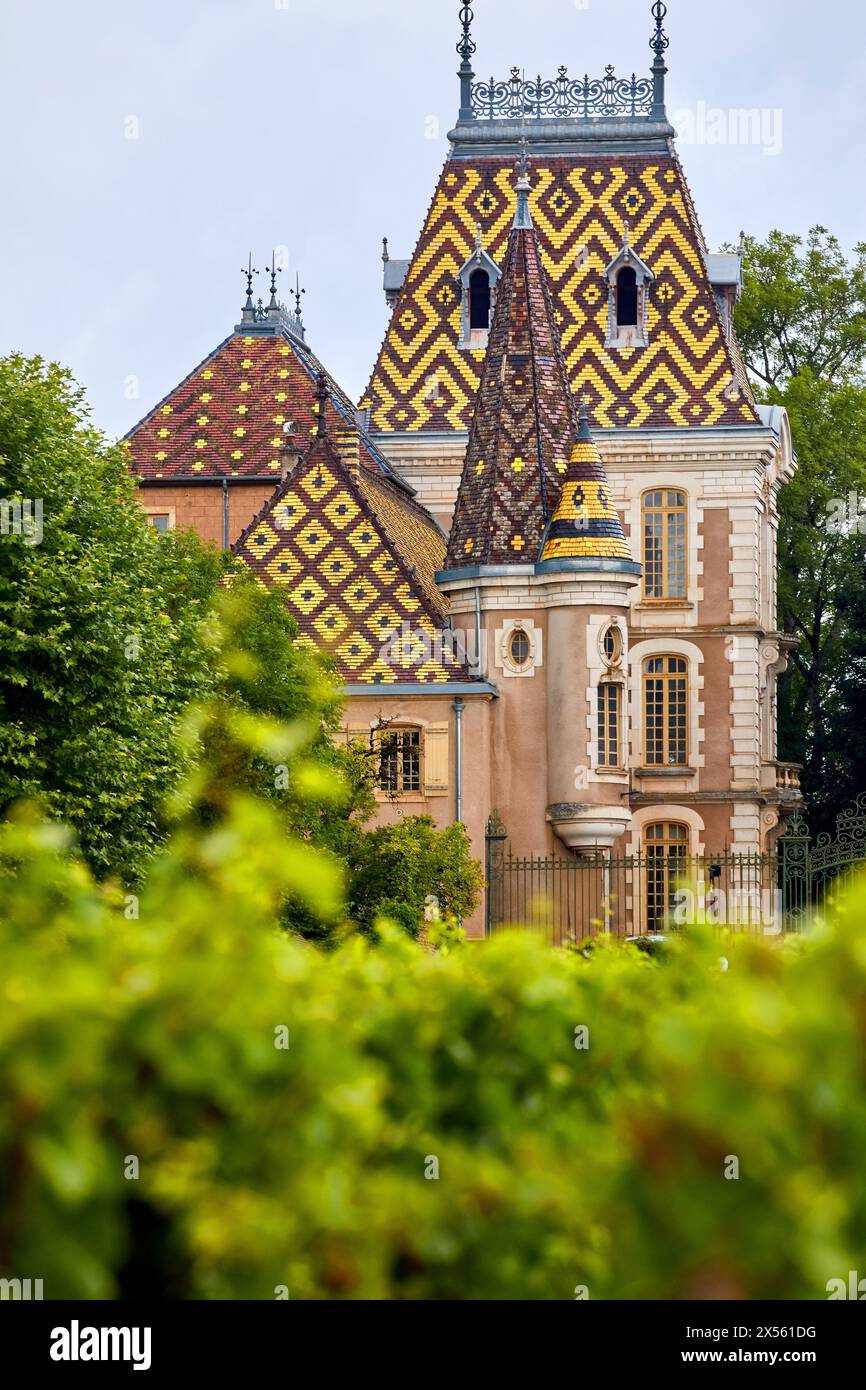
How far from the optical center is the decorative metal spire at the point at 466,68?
48188 mm

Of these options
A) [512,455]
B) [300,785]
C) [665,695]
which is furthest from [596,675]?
[300,785]

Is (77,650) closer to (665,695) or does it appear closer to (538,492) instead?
(538,492)

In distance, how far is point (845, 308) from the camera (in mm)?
57719

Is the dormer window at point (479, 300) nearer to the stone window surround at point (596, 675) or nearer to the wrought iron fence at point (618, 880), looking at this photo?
the stone window surround at point (596, 675)

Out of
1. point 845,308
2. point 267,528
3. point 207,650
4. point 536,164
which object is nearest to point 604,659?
point 267,528

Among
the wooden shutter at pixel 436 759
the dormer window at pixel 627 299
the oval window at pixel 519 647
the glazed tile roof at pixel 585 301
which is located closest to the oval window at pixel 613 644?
the oval window at pixel 519 647

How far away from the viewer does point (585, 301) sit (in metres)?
46.0

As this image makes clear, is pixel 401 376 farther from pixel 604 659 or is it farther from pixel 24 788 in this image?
pixel 24 788

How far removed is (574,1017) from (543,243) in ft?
137

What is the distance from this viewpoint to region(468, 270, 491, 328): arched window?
4619cm

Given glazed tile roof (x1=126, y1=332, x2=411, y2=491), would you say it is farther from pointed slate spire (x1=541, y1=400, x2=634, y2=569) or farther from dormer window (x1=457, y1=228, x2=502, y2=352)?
pointed slate spire (x1=541, y1=400, x2=634, y2=569)

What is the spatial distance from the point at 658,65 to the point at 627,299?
6161mm

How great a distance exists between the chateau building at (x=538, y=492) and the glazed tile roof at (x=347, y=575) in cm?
5
